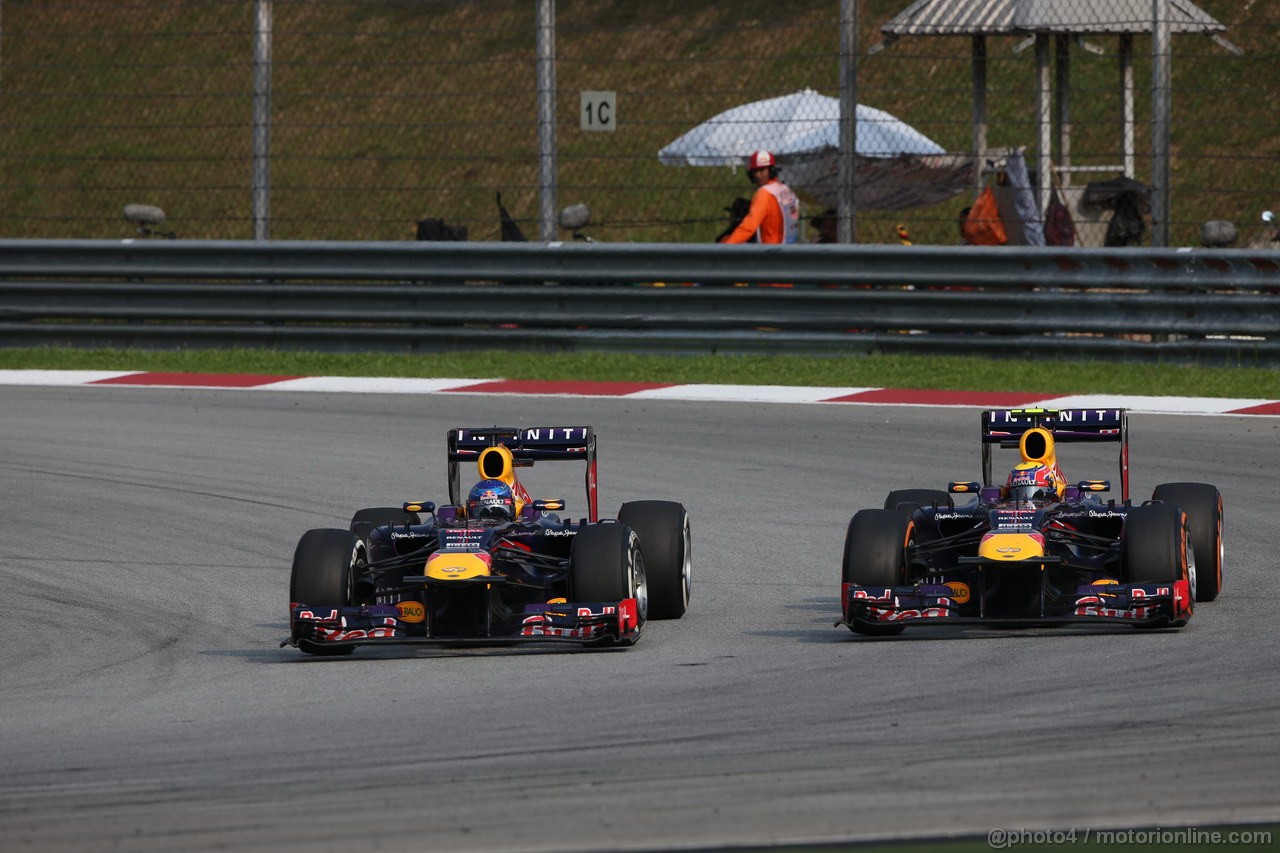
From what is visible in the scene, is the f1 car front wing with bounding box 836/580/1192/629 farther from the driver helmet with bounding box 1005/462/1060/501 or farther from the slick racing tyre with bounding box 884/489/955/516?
the slick racing tyre with bounding box 884/489/955/516

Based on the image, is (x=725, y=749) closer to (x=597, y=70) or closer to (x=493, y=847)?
(x=493, y=847)

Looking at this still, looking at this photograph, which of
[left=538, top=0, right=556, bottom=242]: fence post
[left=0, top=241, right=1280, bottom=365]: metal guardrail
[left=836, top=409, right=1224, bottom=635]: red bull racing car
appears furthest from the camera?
[left=538, top=0, right=556, bottom=242]: fence post

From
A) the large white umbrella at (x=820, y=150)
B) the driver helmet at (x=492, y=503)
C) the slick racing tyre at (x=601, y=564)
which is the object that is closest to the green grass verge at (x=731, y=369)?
the large white umbrella at (x=820, y=150)

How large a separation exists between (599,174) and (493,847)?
24121 mm

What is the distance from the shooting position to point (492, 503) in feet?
28.5

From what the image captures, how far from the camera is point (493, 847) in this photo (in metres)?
5.25

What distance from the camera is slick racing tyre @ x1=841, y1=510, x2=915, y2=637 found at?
27.4ft

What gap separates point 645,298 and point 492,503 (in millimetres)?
7891

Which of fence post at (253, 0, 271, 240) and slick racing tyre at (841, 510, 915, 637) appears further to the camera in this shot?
fence post at (253, 0, 271, 240)

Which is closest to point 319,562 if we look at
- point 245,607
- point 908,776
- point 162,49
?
point 245,607

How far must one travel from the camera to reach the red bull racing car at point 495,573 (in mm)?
8086
